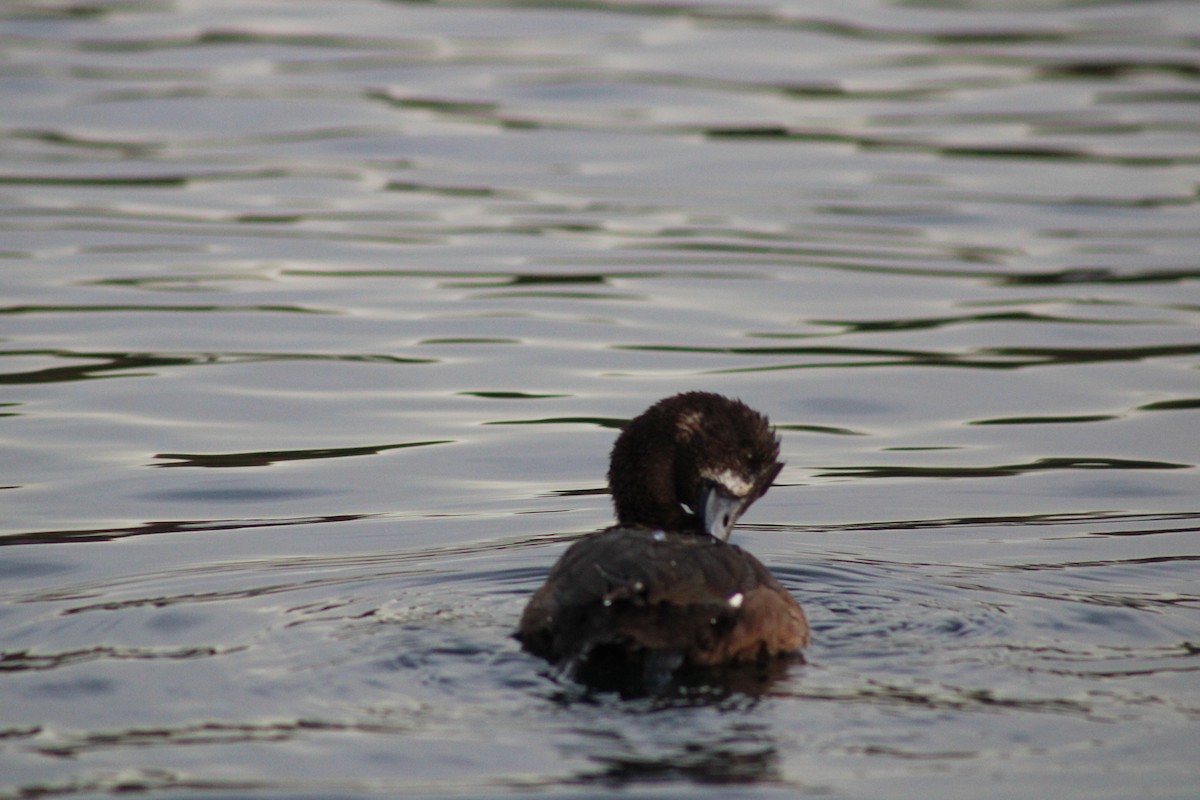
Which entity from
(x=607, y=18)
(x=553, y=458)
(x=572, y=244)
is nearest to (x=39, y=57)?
(x=607, y=18)

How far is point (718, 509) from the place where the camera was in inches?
288

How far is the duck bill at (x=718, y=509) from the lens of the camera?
23.9 ft

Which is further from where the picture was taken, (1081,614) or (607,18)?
(607,18)

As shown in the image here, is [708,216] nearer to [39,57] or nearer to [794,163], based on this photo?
[794,163]

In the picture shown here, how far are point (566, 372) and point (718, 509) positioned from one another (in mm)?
4027

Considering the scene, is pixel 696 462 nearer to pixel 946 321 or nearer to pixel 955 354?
pixel 955 354

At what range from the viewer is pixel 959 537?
8234 mm

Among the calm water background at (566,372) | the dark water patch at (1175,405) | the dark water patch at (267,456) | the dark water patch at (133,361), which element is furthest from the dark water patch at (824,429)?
the dark water patch at (133,361)

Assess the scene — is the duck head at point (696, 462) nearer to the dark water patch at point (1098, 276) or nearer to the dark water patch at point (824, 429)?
the dark water patch at point (824, 429)

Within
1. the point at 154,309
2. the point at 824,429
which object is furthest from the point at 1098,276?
the point at 154,309

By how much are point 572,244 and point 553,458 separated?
15.7 ft

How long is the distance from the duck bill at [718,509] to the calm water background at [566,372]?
21.4 inches

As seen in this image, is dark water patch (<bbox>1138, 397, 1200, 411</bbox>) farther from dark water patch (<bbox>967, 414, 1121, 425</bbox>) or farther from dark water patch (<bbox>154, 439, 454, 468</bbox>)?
dark water patch (<bbox>154, 439, 454, 468</bbox>)

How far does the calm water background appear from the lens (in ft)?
18.4
